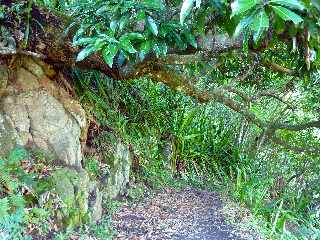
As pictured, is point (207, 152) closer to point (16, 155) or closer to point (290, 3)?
point (16, 155)

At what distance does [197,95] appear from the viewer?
429cm

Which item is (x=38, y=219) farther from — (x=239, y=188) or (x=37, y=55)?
(x=239, y=188)

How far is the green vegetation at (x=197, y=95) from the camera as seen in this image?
2.59 metres

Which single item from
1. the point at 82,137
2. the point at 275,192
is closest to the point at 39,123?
the point at 82,137

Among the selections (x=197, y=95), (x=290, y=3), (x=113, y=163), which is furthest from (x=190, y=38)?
(x=113, y=163)

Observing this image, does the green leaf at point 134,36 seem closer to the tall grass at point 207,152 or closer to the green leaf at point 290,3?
the green leaf at point 290,3

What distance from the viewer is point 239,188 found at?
5.66 m

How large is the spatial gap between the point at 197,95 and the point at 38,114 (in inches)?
61.4

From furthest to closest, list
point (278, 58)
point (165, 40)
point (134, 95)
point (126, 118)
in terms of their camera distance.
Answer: point (134, 95)
point (126, 118)
point (278, 58)
point (165, 40)

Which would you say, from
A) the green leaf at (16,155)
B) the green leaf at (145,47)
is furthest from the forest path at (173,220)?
the green leaf at (145,47)

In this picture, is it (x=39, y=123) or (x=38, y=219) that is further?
(x=39, y=123)

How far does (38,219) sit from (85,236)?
478mm

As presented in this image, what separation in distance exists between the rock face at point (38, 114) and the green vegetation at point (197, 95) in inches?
8.0

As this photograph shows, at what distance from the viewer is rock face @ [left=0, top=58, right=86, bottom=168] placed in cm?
374
